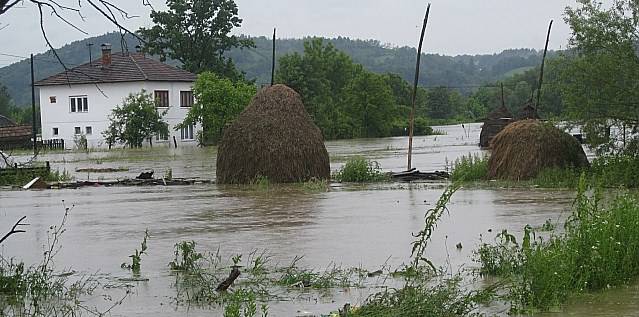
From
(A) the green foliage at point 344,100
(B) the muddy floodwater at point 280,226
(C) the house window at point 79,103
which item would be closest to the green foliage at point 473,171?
(B) the muddy floodwater at point 280,226

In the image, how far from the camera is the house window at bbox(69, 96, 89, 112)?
75.3 m

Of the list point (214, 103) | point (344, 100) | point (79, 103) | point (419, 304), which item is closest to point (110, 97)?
point (79, 103)

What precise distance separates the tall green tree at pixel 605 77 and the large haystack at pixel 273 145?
6.79m

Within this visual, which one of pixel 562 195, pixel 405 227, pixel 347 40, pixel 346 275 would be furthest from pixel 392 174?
pixel 347 40

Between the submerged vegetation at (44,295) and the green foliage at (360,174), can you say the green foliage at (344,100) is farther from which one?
the submerged vegetation at (44,295)

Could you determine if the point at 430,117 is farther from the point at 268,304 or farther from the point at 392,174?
the point at 268,304

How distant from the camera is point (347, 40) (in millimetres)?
197000

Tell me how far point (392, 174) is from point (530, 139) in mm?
4300

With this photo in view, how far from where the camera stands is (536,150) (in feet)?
80.3

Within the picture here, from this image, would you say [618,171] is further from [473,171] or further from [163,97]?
[163,97]

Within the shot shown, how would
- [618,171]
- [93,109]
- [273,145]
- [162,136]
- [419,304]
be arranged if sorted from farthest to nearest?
[93,109] < [162,136] < [273,145] < [618,171] < [419,304]

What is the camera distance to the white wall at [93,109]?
7325 centimetres

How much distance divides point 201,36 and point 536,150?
62.3m

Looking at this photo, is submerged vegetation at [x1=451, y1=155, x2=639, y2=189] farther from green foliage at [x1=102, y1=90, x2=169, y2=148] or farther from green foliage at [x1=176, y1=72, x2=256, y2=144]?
green foliage at [x1=102, y1=90, x2=169, y2=148]
